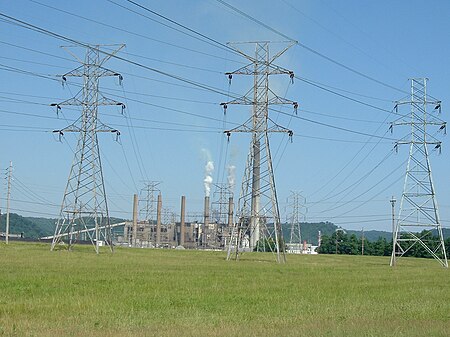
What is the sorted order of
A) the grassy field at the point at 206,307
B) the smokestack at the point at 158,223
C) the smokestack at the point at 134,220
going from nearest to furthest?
the grassy field at the point at 206,307 → the smokestack at the point at 134,220 → the smokestack at the point at 158,223

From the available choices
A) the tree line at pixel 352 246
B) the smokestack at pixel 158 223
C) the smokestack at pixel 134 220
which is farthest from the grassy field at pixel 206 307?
the smokestack at pixel 158 223

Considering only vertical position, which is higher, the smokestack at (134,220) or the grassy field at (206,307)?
the smokestack at (134,220)

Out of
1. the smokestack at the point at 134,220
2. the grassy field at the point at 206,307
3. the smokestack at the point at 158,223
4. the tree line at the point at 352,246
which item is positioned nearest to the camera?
the grassy field at the point at 206,307

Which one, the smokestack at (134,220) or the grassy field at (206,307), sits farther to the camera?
the smokestack at (134,220)

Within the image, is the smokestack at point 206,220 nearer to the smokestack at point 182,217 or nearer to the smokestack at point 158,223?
the smokestack at point 182,217

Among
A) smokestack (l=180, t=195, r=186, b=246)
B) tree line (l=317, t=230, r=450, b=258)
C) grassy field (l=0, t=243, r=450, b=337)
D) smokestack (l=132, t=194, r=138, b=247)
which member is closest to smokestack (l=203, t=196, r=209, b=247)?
smokestack (l=180, t=195, r=186, b=246)

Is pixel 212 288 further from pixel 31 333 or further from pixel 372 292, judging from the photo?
pixel 31 333

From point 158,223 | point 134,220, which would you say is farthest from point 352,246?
point 134,220

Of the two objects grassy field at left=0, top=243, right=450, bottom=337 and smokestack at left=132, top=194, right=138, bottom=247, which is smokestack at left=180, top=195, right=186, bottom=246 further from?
grassy field at left=0, top=243, right=450, bottom=337

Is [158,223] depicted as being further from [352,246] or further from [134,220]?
[352,246]

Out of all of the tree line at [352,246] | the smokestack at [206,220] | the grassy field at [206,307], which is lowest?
the grassy field at [206,307]

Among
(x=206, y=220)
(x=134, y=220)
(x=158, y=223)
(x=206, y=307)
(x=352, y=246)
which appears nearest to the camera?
(x=206, y=307)

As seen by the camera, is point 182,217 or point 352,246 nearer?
point 352,246

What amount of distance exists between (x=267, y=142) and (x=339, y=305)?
3450 cm
